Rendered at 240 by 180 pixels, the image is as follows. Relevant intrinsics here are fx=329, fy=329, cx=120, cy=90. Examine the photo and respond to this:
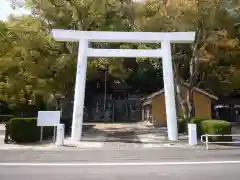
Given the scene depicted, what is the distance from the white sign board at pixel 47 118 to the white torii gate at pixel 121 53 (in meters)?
1.63

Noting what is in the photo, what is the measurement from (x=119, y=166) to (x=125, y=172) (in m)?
1.32

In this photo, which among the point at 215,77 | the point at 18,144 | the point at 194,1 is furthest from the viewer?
the point at 215,77

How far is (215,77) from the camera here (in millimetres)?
32844

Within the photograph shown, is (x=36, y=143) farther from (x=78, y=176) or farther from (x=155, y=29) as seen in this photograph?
(x=155, y=29)

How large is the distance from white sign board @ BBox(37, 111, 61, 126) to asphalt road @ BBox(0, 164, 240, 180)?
7.84 meters

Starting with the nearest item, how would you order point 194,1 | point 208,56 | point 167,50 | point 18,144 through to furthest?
1. point 18,144
2. point 167,50
3. point 194,1
4. point 208,56

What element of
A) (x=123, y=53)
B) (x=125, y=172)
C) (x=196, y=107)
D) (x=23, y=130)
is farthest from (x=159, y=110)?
(x=125, y=172)

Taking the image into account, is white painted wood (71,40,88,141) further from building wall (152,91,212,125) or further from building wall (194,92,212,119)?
building wall (194,92,212,119)

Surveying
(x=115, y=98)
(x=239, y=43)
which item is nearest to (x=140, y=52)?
(x=239, y=43)

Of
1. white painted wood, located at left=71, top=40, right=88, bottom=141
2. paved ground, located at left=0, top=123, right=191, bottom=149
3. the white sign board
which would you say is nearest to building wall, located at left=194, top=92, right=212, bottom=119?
paved ground, located at left=0, top=123, right=191, bottom=149

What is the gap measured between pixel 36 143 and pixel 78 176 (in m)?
10.5

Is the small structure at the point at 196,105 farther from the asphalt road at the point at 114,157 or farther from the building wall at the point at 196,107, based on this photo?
the asphalt road at the point at 114,157

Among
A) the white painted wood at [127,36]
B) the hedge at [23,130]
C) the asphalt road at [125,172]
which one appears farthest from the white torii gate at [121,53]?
the asphalt road at [125,172]

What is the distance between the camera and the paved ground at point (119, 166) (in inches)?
356
